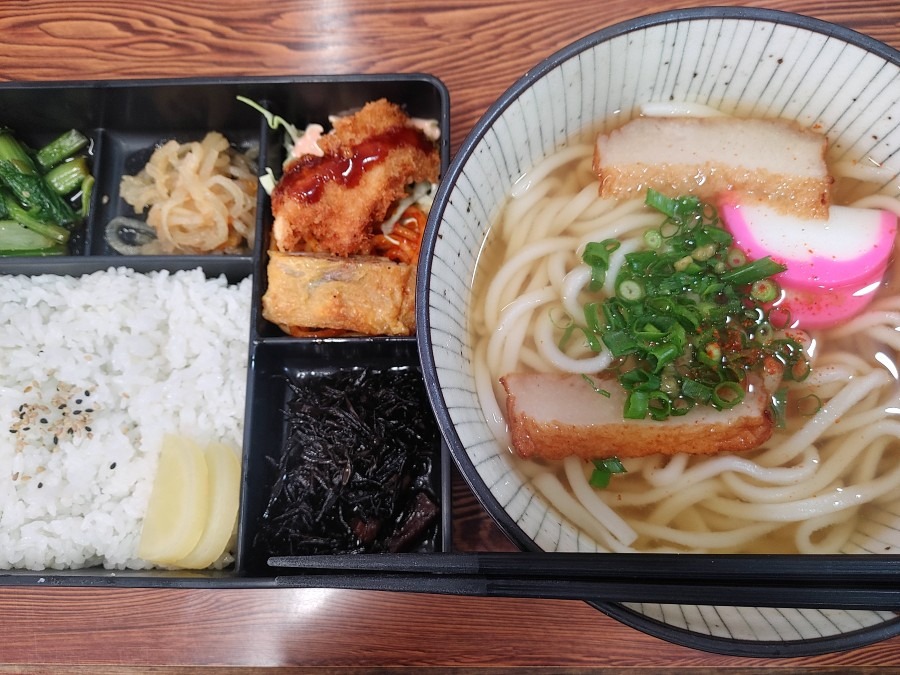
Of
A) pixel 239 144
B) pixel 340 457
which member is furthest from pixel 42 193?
pixel 340 457

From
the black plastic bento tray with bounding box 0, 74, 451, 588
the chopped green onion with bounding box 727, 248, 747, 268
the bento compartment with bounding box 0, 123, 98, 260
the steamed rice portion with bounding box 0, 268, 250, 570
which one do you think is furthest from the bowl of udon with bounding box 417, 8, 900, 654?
the bento compartment with bounding box 0, 123, 98, 260

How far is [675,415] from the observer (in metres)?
1.50

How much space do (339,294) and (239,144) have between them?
853mm

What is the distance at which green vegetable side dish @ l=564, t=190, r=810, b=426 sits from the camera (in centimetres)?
150

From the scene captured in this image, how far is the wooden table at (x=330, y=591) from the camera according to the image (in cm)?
166

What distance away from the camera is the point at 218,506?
184cm

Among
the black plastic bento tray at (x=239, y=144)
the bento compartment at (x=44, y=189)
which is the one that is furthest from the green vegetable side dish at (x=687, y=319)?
the bento compartment at (x=44, y=189)

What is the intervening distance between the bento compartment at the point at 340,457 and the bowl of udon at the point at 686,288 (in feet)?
1.65

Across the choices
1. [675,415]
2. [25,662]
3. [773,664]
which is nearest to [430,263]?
[675,415]

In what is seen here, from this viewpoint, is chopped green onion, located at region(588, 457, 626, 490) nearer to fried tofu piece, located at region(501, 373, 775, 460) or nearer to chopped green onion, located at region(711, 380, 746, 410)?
fried tofu piece, located at region(501, 373, 775, 460)

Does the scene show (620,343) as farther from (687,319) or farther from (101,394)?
(101,394)

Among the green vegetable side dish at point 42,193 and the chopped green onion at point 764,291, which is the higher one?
the green vegetable side dish at point 42,193

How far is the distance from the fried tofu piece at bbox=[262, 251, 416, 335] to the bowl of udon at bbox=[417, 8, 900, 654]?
1.13 feet

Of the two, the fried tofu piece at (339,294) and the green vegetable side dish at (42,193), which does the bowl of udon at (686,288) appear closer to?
the fried tofu piece at (339,294)
